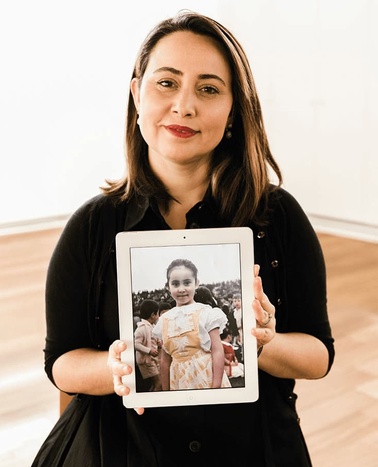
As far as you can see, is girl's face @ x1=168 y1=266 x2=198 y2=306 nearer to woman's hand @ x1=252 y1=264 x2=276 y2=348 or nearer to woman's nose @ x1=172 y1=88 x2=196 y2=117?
woman's hand @ x1=252 y1=264 x2=276 y2=348

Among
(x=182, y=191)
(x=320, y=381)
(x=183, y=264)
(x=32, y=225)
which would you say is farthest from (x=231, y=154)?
(x=32, y=225)

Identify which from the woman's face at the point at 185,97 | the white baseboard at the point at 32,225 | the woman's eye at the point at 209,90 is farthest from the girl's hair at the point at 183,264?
the white baseboard at the point at 32,225

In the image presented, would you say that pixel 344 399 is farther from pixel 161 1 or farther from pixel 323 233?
pixel 161 1

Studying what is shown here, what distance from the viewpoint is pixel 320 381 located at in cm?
291

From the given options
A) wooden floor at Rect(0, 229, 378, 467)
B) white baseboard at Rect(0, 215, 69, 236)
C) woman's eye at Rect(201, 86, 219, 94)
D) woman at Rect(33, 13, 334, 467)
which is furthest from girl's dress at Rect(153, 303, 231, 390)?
white baseboard at Rect(0, 215, 69, 236)

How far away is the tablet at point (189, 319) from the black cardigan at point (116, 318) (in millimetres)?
149

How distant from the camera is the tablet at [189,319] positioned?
3.77 feet

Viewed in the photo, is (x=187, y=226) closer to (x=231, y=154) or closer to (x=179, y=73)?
(x=231, y=154)

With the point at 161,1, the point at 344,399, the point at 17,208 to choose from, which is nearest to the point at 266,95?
the point at 161,1

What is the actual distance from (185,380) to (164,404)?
0.16 ft

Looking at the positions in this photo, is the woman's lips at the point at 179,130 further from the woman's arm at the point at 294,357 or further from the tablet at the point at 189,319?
the woman's arm at the point at 294,357

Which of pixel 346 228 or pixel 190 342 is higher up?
pixel 190 342

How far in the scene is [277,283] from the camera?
1.35m

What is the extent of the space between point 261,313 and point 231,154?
376 millimetres
